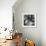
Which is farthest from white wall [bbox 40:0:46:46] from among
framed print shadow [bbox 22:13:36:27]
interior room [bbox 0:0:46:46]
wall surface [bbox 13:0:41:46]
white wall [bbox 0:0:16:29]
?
white wall [bbox 0:0:16:29]

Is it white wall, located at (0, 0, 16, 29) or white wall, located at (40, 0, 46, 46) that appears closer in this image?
Result: white wall, located at (0, 0, 16, 29)

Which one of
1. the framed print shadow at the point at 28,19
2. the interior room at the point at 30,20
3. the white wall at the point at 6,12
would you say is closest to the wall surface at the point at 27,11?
the interior room at the point at 30,20

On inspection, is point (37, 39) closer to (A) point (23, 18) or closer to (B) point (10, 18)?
(A) point (23, 18)

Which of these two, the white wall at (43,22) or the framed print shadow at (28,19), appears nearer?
the white wall at (43,22)

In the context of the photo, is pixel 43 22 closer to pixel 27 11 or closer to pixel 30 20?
pixel 30 20

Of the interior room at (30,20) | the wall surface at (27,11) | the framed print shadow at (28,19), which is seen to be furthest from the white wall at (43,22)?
the framed print shadow at (28,19)

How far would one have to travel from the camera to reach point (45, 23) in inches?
167

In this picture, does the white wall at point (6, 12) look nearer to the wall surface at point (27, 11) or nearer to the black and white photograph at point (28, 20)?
the wall surface at point (27, 11)

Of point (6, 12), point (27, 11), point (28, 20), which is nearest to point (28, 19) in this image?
point (28, 20)

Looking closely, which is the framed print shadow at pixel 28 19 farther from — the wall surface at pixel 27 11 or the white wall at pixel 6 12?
the white wall at pixel 6 12

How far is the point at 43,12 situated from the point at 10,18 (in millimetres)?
1294

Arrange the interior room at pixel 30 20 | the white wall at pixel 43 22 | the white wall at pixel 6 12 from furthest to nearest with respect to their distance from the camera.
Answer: the interior room at pixel 30 20 < the white wall at pixel 43 22 < the white wall at pixel 6 12

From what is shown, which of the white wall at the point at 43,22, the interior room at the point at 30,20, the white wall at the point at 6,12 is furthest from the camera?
the interior room at the point at 30,20

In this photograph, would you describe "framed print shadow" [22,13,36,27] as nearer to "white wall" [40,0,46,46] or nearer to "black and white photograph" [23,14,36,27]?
"black and white photograph" [23,14,36,27]
